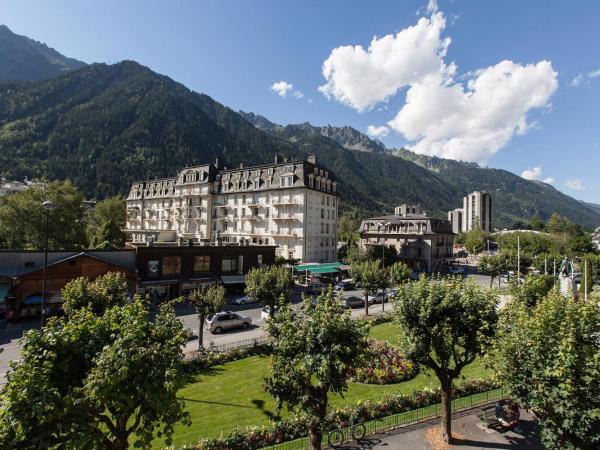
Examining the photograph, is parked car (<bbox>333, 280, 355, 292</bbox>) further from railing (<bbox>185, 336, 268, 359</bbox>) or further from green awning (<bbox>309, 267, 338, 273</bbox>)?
railing (<bbox>185, 336, 268, 359</bbox>)

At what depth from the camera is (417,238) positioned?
7288cm

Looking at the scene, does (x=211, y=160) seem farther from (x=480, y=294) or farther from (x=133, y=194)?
(x=480, y=294)

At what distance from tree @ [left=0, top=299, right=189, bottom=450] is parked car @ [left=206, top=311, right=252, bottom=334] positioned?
20.6 metres

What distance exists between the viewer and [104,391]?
24.1 ft

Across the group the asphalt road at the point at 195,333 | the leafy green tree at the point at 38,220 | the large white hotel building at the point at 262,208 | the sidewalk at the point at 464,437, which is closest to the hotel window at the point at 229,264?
the asphalt road at the point at 195,333

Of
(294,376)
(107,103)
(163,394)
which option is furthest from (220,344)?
(107,103)

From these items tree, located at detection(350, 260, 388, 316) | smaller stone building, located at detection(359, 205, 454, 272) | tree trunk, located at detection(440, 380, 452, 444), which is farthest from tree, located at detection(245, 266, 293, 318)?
smaller stone building, located at detection(359, 205, 454, 272)

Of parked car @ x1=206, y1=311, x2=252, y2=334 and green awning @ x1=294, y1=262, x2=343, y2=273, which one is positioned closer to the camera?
parked car @ x1=206, y1=311, x2=252, y2=334

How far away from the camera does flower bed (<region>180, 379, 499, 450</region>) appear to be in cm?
1253

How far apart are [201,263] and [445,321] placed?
117 feet

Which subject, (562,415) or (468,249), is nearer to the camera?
(562,415)

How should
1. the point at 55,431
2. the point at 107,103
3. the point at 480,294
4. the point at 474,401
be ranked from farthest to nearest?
the point at 107,103
the point at 474,401
the point at 480,294
the point at 55,431

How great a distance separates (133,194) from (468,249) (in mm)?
123506

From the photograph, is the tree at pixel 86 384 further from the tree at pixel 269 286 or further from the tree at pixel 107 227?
the tree at pixel 107 227
